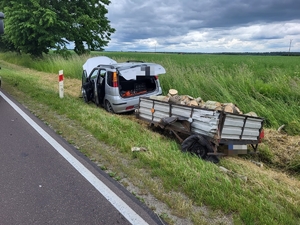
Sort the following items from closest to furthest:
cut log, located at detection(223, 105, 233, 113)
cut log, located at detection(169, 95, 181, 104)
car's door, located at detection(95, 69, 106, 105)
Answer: cut log, located at detection(223, 105, 233, 113) < cut log, located at detection(169, 95, 181, 104) < car's door, located at detection(95, 69, 106, 105)

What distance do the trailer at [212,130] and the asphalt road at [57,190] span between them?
1.88 metres

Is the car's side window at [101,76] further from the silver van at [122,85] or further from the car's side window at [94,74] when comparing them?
the car's side window at [94,74]

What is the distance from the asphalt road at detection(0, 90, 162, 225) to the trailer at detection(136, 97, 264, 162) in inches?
73.9

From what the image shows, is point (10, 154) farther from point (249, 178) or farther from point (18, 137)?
point (249, 178)

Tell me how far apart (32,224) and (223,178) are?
8.25 feet

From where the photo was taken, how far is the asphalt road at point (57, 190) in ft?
9.73

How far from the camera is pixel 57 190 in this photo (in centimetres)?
350

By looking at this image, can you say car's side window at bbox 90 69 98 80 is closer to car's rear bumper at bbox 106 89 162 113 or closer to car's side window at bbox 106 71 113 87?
car's side window at bbox 106 71 113 87

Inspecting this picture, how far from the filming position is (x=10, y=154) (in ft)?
15.3

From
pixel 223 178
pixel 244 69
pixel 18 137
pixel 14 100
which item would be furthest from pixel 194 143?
pixel 14 100

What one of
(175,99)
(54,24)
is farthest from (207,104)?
(54,24)

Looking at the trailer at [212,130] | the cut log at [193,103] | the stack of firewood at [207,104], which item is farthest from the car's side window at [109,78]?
the trailer at [212,130]

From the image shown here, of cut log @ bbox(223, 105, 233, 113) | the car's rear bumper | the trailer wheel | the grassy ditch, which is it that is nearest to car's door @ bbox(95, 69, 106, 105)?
the car's rear bumper

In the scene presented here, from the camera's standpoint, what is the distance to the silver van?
25.3 feet
